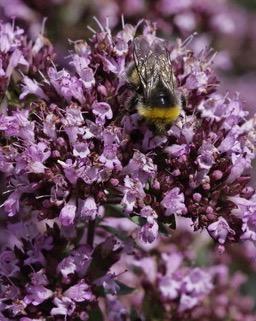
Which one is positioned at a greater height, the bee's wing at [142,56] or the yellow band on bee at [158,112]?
the bee's wing at [142,56]

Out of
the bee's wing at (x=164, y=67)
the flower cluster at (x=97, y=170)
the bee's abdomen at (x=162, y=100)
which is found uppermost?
the bee's wing at (x=164, y=67)

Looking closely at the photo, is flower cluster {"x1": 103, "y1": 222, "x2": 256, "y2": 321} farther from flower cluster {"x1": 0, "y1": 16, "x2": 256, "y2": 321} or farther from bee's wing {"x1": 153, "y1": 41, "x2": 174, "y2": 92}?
bee's wing {"x1": 153, "y1": 41, "x2": 174, "y2": 92}

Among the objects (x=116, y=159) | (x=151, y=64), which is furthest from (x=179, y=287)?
(x=151, y=64)

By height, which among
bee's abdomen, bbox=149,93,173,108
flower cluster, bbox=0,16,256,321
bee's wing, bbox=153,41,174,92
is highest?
bee's wing, bbox=153,41,174,92

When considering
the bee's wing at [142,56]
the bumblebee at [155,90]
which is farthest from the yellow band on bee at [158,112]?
the bee's wing at [142,56]

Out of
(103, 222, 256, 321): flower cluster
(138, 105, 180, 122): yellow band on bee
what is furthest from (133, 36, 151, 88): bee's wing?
(103, 222, 256, 321): flower cluster

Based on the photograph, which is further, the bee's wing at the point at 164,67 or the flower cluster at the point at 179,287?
the flower cluster at the point at 179,287

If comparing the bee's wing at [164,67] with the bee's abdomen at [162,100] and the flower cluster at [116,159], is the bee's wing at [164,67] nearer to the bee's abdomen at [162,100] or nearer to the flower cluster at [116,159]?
the bee's abdomen at [162,100]

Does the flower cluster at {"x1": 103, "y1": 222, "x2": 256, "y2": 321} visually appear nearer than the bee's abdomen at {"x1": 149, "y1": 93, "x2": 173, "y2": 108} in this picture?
No
